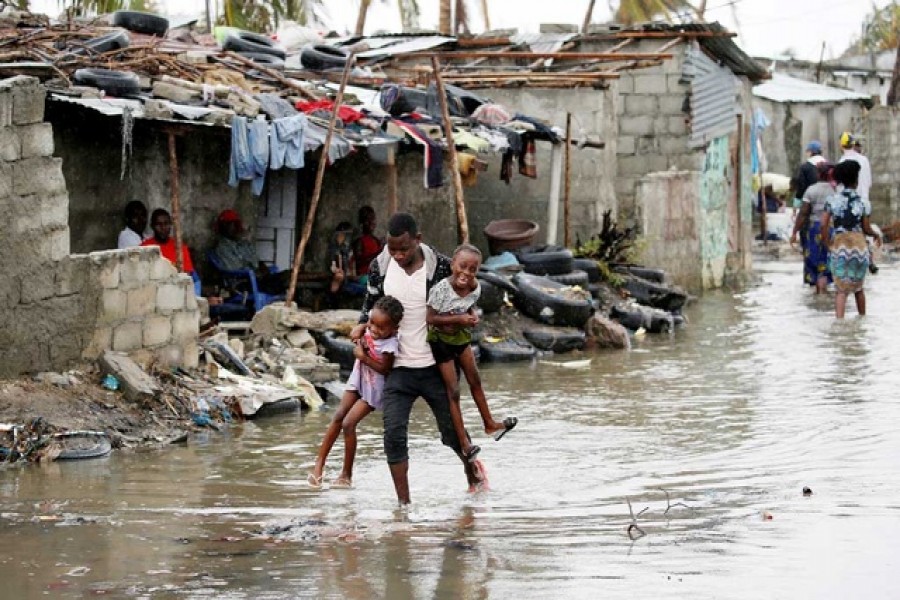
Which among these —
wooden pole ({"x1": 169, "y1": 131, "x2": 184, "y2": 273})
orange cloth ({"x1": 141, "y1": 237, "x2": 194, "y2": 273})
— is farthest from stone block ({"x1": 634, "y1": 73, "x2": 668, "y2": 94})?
wooden pole ({"x1": 169, "y1": 131, "x2": 184, "y2": 273})

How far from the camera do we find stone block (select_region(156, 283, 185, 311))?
12.1 meters

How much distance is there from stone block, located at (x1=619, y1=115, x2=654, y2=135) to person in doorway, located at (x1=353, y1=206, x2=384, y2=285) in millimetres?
6929

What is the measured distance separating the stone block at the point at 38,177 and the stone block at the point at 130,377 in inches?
47.9

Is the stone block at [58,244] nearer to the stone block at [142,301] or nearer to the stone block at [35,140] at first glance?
the stone block at [35,140]

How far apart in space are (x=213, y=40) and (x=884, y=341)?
8363mm

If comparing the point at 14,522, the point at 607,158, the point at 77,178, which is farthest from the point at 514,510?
the point at 607,158

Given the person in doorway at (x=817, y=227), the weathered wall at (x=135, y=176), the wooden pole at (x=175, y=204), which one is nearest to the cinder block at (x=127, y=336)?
the wooden pole at (x=175, y=204)

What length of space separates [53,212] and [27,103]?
76 cm

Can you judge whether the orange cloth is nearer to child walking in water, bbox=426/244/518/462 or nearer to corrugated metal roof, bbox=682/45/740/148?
child walking in water, bbox=426/244/518/462

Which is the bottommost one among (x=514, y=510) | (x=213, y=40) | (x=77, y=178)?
(x=514, y=510)

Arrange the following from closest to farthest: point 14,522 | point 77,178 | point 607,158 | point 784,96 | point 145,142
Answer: point 14,522 < point 77,178 < point 145,142 < point 607,158 < point 784,96

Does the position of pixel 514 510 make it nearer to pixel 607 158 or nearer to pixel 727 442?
pixel 727 442

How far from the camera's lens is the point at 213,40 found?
1911 cm

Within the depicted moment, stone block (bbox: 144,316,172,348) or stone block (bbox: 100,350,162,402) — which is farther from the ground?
stone block (bbox: 144,316,172,348)
